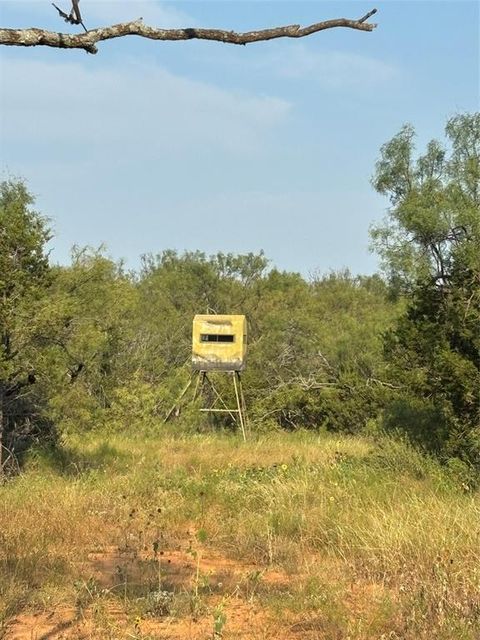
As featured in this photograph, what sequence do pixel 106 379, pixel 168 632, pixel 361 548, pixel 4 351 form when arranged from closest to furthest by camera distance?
1. pixel 168 632
2. pixel 361 548
3. pixel 4 351
4. pixel 106 379

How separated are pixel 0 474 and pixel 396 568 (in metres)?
6.34

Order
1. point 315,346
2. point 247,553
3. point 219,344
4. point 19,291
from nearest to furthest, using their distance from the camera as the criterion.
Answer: point 247,553 → point 19,291 → point 219,344 → point 315,346

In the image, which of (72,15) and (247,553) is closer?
(72,15)

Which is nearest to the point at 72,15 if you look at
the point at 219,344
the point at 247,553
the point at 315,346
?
the point at 247,553

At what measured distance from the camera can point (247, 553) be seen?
20.7 ft

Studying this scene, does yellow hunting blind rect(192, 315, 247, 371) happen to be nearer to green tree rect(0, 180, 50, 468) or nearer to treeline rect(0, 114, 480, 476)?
treeline rect(0, 114, 480, 476)

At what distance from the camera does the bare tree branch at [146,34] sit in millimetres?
2615

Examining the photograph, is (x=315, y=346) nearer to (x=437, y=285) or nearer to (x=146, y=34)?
(x=437, y=285)

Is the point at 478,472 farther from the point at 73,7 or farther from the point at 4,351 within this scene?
the point at 73,7

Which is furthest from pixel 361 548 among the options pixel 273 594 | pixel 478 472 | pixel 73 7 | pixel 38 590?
pixel 73 7

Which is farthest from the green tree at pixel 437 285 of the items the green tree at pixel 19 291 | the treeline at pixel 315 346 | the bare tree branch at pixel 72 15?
the bare tree branch at pixel 72 15

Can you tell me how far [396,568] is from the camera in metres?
5.03

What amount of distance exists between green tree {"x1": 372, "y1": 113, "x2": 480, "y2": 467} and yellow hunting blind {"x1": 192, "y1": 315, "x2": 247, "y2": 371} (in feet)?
19.7

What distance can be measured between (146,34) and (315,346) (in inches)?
882
